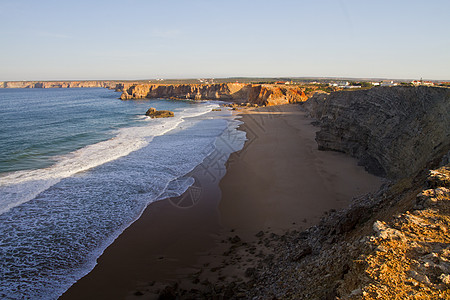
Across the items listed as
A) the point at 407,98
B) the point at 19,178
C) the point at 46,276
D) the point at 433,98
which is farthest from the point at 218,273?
the point at 19,178

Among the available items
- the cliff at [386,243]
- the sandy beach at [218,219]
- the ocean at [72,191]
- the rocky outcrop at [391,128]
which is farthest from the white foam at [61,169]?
the rocky outcrop at [391,128]

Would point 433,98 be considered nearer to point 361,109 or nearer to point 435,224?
point 361,109

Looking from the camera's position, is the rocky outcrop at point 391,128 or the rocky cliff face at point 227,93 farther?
the rocky cliff face at point 227,93

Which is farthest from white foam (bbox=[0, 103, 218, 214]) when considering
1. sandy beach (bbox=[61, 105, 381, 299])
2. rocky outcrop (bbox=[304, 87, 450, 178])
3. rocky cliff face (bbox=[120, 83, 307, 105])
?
rocky cliff face (bbox=[120, 83, 307, 105])

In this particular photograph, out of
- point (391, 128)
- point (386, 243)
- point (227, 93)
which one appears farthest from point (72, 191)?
point (227, 93)

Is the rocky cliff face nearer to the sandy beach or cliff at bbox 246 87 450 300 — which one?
the sandy beach

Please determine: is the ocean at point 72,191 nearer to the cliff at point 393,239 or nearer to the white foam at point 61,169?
the white foam at point 61,169
